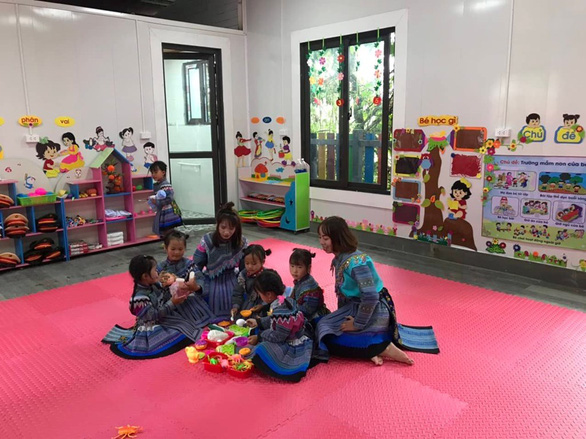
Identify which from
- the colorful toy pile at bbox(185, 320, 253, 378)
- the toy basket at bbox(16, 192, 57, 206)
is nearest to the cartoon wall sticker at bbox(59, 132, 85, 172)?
the toy basket at bbox(16, 192, 57, 206)

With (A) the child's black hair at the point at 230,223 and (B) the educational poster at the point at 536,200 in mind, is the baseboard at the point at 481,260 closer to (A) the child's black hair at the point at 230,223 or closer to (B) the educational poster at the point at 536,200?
(B) the educational poster at the point at 536,200

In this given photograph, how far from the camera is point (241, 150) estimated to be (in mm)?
7191

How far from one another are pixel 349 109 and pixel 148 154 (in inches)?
102

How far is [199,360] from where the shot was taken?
9.68ft

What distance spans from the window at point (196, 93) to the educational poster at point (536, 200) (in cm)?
406

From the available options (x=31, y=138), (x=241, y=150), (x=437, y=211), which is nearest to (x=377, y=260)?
Answer: (x=437, y=211)

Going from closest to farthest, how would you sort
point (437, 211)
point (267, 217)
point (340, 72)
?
point (437, 211) < point (340, 72) < point (267, 217)

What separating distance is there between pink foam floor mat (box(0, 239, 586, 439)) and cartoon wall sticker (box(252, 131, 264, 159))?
4.00 metres

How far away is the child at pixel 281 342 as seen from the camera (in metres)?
2.73

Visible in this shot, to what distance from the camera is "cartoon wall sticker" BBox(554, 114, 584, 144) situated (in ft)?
13.3

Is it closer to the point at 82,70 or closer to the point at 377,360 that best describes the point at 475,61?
the point at 377,360

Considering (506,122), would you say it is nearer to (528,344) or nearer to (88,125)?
(528,344)

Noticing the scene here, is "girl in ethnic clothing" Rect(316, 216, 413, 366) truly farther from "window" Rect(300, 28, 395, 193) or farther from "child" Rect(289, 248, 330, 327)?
"window" Rect(300, 28, 395, 193)

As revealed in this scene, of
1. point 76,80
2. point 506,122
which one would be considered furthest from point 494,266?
point 76,80
